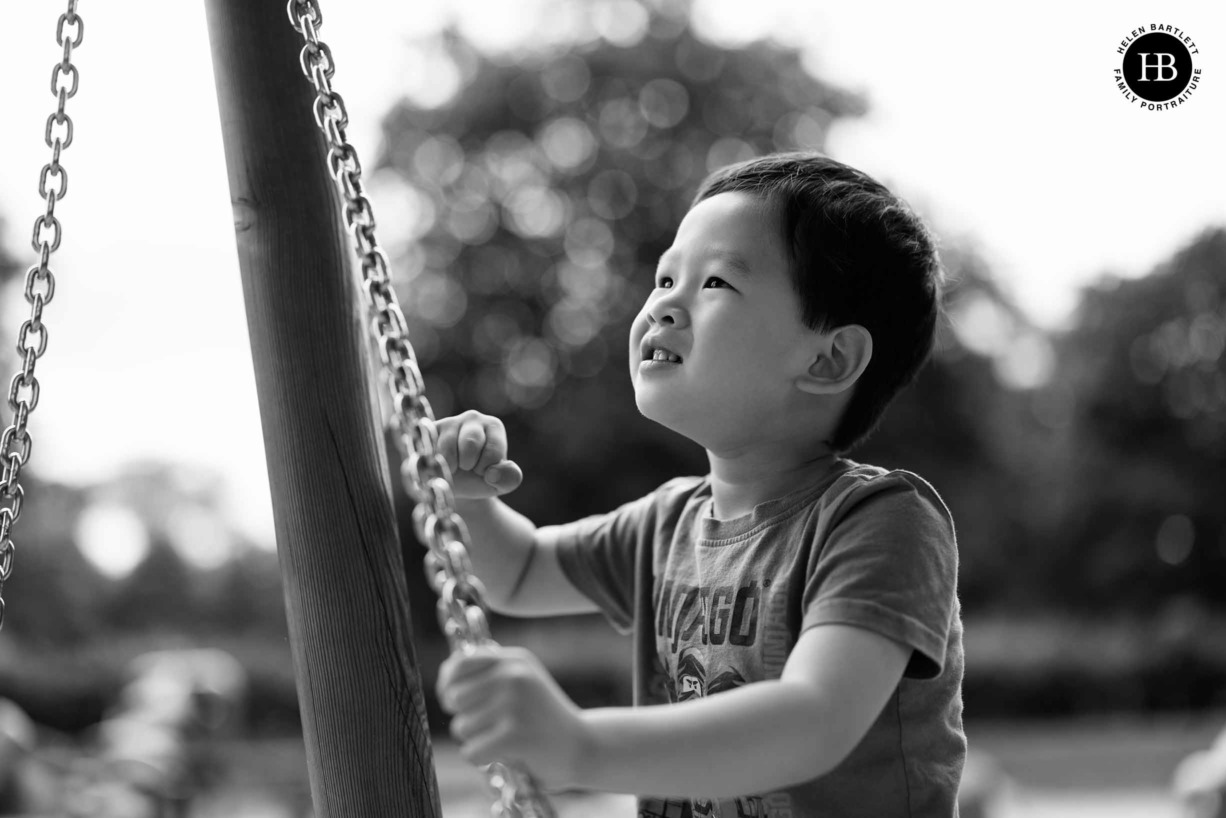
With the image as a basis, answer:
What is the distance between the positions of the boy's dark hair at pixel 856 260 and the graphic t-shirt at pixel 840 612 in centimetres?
9

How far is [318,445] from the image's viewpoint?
1.08m

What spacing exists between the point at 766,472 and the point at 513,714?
17.3 inches

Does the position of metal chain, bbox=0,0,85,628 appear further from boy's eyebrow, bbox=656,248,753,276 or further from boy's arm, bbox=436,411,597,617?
boy's eyebrow, bbox=656,248,753,276

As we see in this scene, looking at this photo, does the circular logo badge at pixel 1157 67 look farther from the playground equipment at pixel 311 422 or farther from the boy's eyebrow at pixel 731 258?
the playground equipment at pixel 311 422

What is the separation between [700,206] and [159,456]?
8.80m

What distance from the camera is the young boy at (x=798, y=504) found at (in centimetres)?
89

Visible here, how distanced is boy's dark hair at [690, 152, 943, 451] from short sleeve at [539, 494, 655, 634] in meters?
0.24

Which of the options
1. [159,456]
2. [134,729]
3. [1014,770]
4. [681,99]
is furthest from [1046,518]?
[134,729]

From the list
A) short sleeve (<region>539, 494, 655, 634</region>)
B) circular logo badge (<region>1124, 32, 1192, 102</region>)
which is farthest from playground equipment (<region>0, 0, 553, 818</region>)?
circular logo badge (<region>1124, 32, 1192, 102</region>)

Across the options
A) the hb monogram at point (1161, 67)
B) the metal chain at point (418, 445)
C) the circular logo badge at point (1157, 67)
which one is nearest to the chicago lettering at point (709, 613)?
the metal chain at point (418, 445)

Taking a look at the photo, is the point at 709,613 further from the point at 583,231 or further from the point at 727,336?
the point at 583,231

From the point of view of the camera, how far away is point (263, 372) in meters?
1.10

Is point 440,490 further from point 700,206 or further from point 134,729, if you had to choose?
point 134,729

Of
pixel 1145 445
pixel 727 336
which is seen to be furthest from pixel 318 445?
pixel 1145 445
